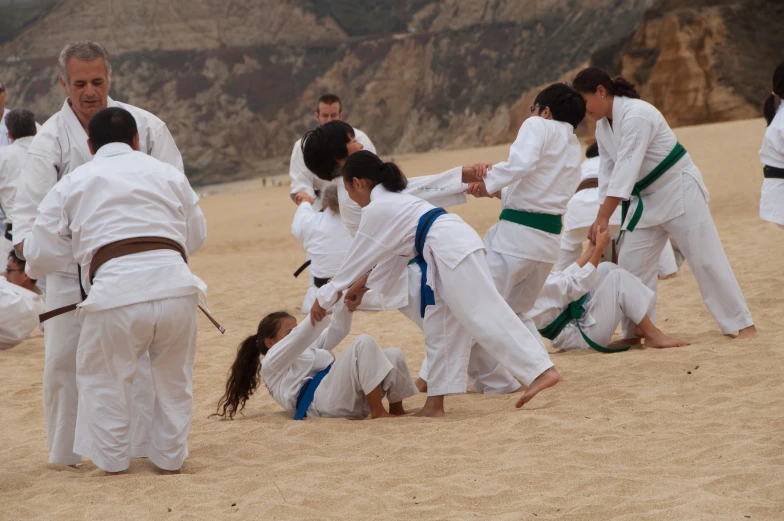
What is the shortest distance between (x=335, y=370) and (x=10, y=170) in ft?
13.7

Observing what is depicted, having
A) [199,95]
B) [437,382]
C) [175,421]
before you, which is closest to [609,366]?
[437,382]

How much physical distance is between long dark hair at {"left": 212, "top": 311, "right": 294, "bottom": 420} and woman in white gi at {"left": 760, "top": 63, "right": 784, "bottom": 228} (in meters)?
3.37

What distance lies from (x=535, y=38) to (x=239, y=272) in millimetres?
25886

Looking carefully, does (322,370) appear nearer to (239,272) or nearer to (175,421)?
(175,421)

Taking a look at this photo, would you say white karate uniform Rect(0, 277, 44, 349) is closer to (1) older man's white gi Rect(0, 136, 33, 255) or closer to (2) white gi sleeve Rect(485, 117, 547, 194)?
(1) older man's white gi Rect(0, 136, 33, 255)

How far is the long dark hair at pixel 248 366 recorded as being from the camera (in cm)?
502

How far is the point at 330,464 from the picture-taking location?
3980 millimetres

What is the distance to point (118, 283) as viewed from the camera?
3770 millimetres

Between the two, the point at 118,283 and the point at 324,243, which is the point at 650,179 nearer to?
the point at 324,243

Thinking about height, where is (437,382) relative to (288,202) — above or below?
above

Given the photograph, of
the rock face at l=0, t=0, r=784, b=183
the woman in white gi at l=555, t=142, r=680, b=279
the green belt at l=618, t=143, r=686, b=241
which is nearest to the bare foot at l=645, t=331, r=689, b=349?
the green belt at l=618, t=143, r=686, b=241

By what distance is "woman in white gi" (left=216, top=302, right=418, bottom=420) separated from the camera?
474 centimetres

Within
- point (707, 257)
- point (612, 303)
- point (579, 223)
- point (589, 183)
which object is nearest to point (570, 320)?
point (612, 303)

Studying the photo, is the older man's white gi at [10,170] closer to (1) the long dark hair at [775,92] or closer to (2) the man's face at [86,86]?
(2) the man's face at [86,86]
